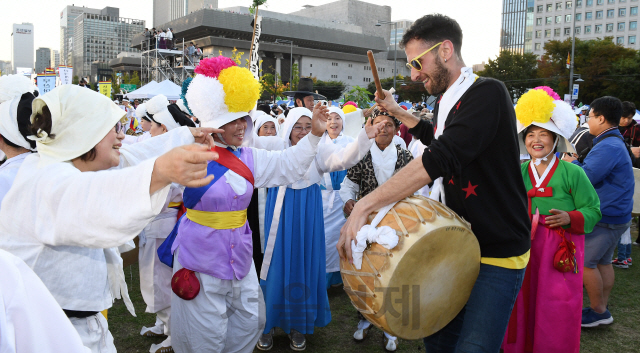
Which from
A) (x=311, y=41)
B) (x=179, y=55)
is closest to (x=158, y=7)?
(x=311, y=41)

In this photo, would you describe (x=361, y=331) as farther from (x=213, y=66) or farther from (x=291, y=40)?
(x=291, y=40)

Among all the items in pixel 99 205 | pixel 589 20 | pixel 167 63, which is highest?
pixel 589 20

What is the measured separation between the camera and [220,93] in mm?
3262

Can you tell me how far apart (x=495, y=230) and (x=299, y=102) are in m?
6.22

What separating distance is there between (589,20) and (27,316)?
11525 centimetres

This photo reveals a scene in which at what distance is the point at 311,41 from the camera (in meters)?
81.1

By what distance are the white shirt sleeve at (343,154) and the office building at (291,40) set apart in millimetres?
61568

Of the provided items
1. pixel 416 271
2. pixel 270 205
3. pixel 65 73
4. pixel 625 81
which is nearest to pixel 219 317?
pixel 416 271

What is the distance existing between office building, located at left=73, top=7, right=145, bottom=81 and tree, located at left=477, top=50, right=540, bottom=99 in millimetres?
131486

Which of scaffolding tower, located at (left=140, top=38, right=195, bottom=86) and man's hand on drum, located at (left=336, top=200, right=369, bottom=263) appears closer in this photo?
man's hand on drum, located at (left=336, top=200, right=369, bottom=263)

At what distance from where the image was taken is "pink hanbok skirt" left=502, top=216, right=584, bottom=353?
3.65 meters

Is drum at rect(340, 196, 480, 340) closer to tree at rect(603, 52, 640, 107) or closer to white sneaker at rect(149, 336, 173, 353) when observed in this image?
white sneaker at rect(149, 336, 173, 353)

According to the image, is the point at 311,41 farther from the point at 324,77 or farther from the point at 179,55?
the point at 179,55

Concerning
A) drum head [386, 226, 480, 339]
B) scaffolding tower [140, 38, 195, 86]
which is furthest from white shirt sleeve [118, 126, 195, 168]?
scaffolding tower [140, 38, 195, 86]
